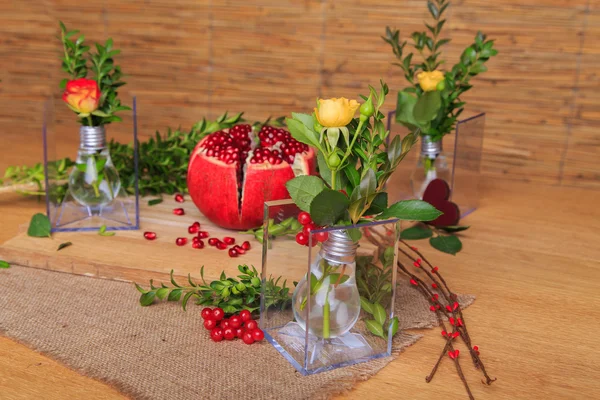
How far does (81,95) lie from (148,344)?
56cm

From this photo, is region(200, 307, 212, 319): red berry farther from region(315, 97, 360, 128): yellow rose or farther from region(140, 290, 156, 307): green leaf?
region(315, 97, 360, 128): yellow rose

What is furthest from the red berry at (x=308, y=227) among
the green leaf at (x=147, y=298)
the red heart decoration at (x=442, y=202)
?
the red heart decoration at (x=442, y=202)

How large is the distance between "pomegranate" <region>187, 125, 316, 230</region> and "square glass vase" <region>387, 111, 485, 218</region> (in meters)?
0.31

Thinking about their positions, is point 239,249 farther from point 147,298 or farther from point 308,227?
point 308,227

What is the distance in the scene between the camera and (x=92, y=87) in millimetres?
1376

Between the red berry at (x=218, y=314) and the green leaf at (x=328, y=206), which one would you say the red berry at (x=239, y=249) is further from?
the green leaf at (x=328, y=206)

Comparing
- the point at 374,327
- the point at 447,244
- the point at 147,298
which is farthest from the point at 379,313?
the point at 447,244

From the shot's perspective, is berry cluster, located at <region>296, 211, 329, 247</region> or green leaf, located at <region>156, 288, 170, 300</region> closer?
berry cluster, located at <region>296, 211, 329, 247</region>

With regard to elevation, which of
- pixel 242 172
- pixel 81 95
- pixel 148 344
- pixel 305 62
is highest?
pixel 305 62

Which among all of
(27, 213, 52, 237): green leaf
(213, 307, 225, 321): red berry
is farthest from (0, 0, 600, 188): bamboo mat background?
(213, 307, 225, 321): red berry

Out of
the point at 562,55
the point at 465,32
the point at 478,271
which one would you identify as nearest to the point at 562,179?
the point at 562,55

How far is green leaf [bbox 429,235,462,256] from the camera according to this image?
1458 mm

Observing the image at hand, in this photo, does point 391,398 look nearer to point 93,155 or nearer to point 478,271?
point 478,271

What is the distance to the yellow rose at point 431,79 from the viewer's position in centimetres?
157
